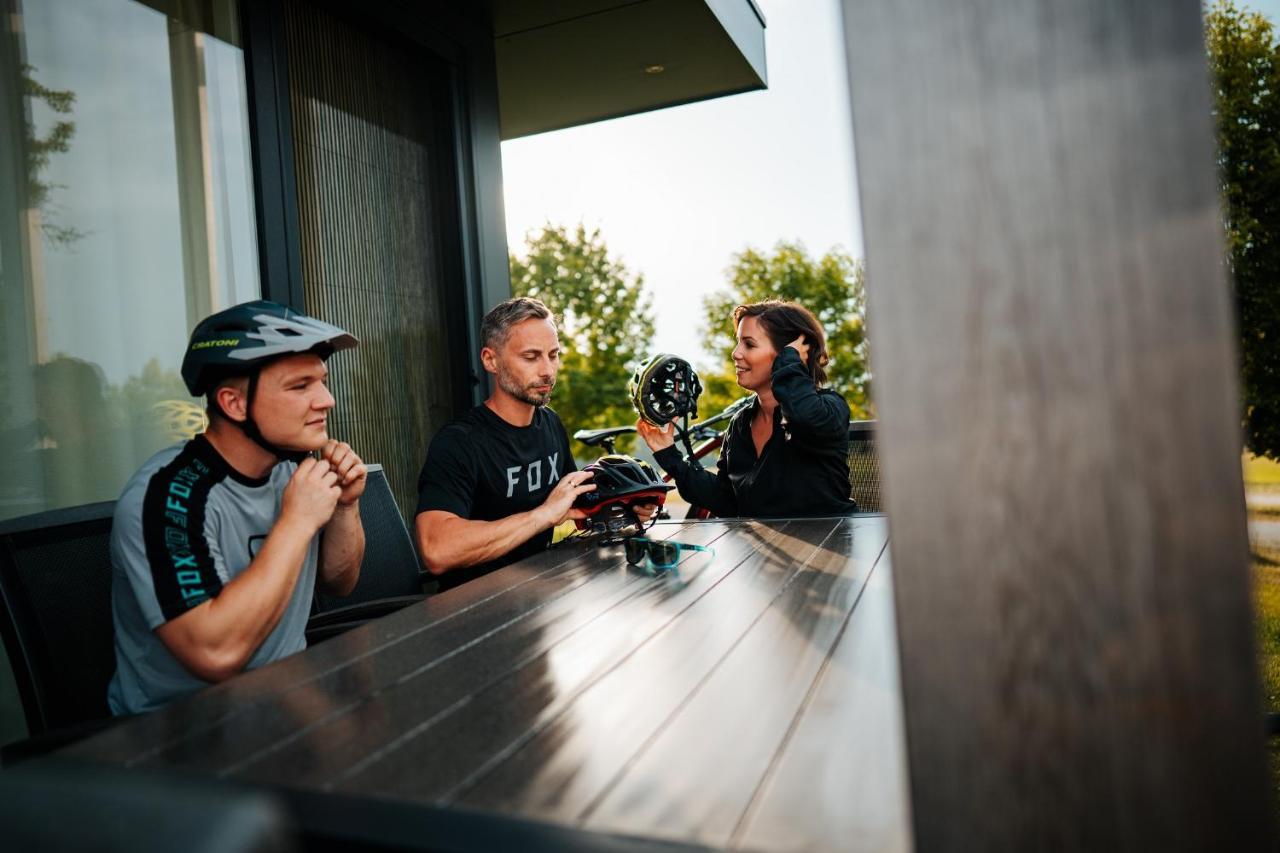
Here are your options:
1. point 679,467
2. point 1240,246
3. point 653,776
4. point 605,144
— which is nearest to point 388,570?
point 679,467

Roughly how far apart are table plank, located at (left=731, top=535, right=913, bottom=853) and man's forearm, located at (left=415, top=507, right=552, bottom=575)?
1.27 metres

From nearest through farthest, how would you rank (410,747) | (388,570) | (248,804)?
(248,804) → (410,747) → (388,570)

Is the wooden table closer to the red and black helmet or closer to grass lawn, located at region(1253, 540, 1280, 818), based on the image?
the red and black helmet

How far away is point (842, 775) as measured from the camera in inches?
34.4

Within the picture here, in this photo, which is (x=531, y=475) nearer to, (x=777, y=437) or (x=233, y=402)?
(x=777, y=437)

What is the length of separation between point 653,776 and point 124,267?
2493 millimetres

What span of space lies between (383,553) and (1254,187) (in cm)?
573

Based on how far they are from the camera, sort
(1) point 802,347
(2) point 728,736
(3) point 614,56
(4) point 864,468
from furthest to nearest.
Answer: (3) point 614,56, (4) point 864,468, (1) point 802,347, (2) point 728,736

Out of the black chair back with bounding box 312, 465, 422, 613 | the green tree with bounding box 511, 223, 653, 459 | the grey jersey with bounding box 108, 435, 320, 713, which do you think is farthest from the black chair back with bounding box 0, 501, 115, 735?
the green tree with bounding box 511, 223, 653, 459

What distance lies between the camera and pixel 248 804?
440 millimetres

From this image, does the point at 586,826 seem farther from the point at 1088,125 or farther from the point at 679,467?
the point at 679,467

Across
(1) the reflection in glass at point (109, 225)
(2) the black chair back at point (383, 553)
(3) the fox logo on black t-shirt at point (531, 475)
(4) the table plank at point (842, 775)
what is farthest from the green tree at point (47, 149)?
(4) the table plank at point (842, 775)

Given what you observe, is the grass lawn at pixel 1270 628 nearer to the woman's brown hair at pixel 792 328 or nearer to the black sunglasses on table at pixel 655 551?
the woman's brown hair at pixel 792 328

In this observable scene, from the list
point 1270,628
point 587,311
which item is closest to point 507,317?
point 1270,628
